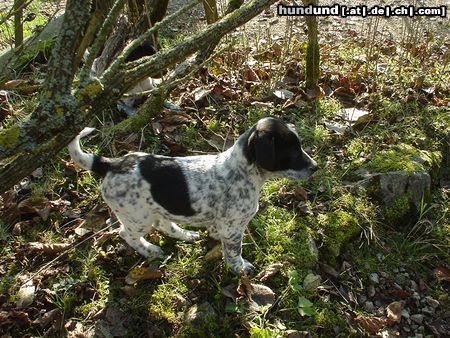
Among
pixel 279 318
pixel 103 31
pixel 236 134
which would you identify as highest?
pixel 103 31

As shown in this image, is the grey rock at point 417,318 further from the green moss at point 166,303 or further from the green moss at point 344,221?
the green moss at point 166,303

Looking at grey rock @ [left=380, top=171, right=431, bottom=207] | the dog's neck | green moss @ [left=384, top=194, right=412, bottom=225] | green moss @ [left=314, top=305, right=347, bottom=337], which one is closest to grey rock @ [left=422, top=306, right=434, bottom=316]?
green moss @ [left=314, top=305, right=347, bottom=337]

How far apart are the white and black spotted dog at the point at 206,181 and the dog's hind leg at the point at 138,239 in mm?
12

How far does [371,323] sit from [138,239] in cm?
199

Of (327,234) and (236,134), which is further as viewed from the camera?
(236,134)

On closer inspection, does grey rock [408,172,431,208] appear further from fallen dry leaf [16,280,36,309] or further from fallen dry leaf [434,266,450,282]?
fallen dry leaf [16,280,36,309]

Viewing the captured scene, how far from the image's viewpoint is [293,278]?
11.8 ft

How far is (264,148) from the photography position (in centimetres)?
312

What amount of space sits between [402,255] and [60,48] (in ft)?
10.9

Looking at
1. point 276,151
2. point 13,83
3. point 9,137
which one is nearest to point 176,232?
point 276,151

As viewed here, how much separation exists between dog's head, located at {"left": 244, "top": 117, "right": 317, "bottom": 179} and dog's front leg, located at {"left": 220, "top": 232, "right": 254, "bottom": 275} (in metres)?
0.59

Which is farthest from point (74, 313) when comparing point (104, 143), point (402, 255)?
point (402, 255)

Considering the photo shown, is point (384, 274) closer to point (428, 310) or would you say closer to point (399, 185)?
point (428, 310)

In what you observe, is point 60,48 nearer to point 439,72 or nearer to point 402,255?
A: point 402,255
